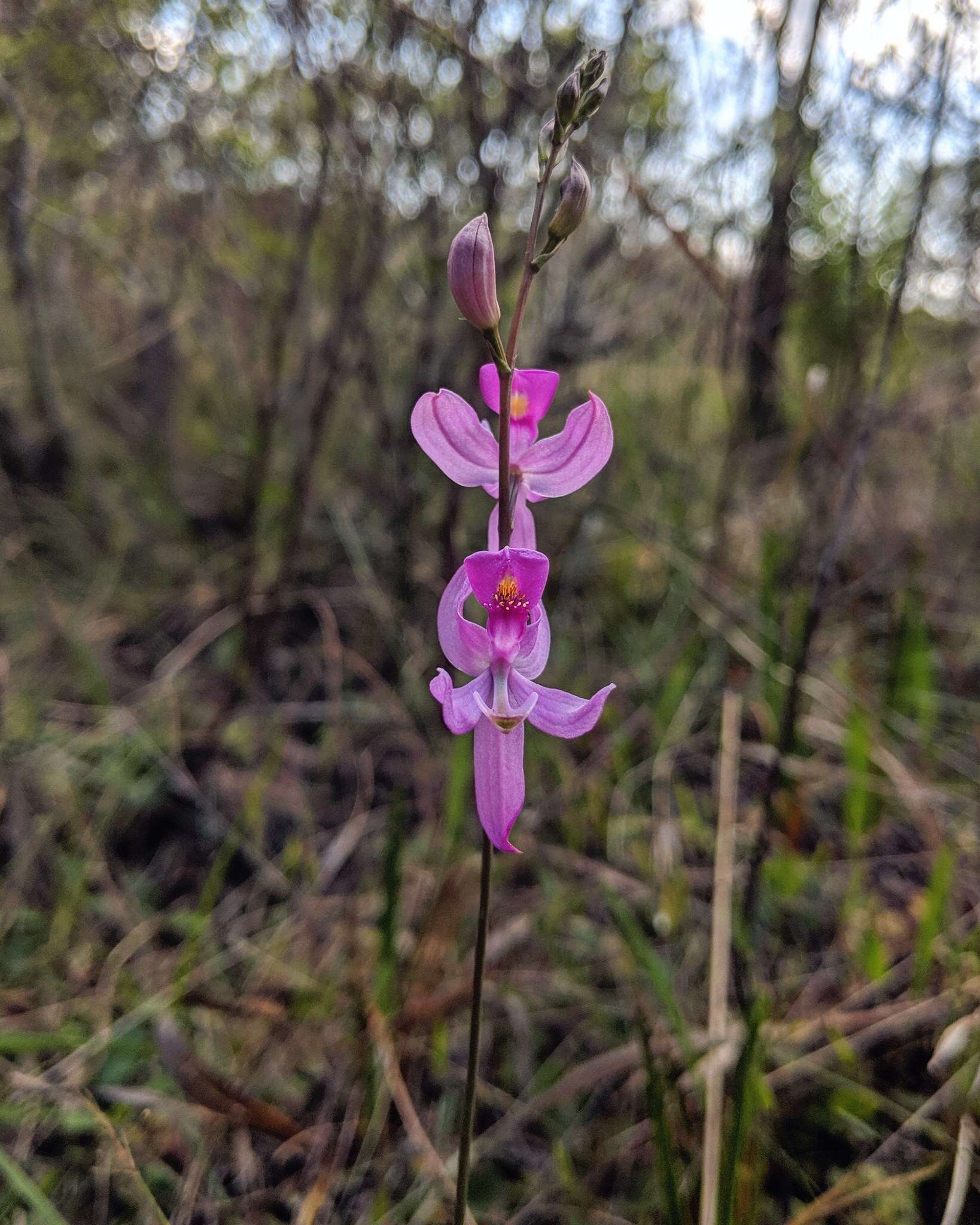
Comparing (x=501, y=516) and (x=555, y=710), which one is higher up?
→ (x=501, y=516)

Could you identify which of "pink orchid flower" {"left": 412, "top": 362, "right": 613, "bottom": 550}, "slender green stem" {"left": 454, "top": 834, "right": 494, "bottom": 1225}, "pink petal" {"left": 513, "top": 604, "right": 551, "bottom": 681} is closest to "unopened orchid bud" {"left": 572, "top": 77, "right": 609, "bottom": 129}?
"pink orchid flower" {"left": 412, "top": 362, "right": 613, "bottom": 550}

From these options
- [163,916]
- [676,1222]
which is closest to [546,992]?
[676,1222]

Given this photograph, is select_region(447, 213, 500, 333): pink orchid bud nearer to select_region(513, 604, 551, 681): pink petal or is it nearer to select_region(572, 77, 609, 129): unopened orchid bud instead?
select_region(572, 77, 609, 129): unopened orchid bud

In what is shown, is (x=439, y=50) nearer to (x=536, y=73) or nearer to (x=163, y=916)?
(x=536, y=73)

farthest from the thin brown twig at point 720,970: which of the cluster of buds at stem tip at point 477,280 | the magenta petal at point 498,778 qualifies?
the cluster of buds at stem tip at point 477,280

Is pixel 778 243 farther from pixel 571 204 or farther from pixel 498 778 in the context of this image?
pixel 498 778

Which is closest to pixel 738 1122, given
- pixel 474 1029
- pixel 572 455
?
pixel 474 1029
